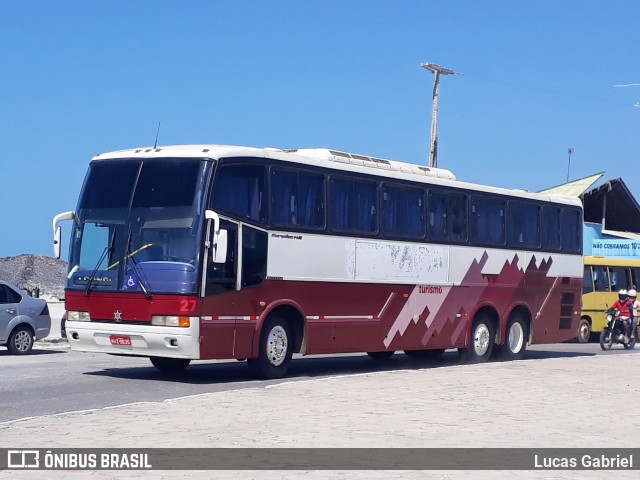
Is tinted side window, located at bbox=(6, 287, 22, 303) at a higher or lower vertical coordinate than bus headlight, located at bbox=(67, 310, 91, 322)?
higher

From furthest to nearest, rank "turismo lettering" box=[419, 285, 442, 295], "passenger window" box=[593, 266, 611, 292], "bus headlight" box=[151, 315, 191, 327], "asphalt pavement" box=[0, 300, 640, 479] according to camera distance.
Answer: "passenger window" box=[593, 266, 611, 292]
"turismo lettering" box=[419, 285, 442, 295]
"bus headlight" box=[151, 315, 191, 327]
"asphalt pavement" box=[0, 300, 640, 479]

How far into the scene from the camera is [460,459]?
9.84 m

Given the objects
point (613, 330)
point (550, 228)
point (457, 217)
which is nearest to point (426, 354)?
point (457, 217)

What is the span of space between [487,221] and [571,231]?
386 cm

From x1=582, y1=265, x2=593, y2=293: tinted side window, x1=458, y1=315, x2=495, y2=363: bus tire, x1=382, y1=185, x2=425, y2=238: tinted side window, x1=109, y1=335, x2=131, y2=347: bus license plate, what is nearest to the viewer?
x1=109, y1=335, x2=131, y2=347: bus license plate

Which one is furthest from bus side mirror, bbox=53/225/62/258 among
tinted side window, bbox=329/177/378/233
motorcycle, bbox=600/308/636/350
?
motorcycle, bbox=600/308/636/350

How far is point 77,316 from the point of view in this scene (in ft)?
58.9

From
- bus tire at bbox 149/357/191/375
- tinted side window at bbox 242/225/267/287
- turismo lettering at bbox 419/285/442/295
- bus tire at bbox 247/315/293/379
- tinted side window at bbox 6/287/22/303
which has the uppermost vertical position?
tinted side window at bbox 242/225/267/287

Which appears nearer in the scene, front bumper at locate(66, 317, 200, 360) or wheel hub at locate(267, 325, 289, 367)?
front bumper at locate(66, 317, 200, 360)

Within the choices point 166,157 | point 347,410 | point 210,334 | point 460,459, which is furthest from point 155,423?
point 166,157

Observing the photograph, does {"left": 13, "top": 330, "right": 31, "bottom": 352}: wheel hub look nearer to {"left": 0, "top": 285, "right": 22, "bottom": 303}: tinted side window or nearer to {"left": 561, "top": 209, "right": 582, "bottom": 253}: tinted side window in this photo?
{"left": 0, "top": 285, "right": 22, "bottom": 303}: tinted side window

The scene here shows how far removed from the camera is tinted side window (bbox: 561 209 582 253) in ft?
87.7

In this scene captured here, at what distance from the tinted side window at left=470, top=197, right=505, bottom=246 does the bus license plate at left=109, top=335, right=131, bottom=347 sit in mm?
8831

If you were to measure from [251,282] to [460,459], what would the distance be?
27.8 feet
